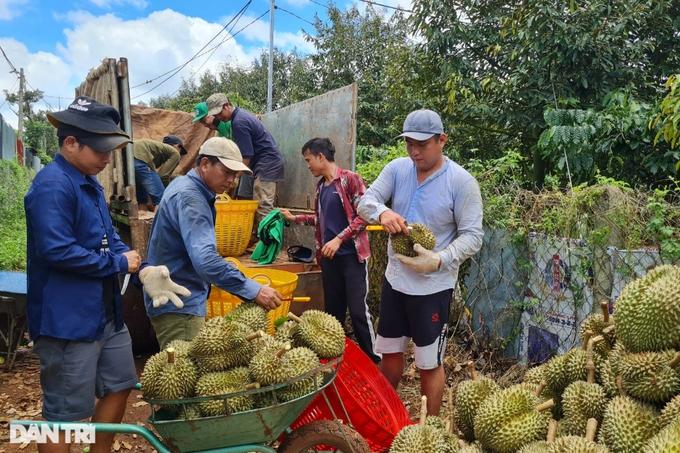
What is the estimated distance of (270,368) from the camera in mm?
1999

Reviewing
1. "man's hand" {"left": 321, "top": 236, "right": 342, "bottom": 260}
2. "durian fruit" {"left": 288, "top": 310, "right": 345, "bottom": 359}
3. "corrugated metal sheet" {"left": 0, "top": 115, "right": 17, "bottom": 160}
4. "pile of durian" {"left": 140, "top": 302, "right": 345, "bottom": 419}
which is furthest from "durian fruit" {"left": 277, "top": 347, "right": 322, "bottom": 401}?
"corrugated metal sheet" {"left": 0, "top": 115, "right": 17, "bottom": 160}

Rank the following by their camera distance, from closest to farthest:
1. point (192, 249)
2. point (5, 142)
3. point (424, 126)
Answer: point (192, 249) → point (424, 126) → point (5, 142)

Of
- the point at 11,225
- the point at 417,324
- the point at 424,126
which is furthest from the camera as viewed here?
the point at 11,225

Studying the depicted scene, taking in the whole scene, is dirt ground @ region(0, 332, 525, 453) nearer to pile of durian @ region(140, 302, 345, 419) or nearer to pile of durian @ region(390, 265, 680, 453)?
pile of durian @ region(140, 302, 345, 419)

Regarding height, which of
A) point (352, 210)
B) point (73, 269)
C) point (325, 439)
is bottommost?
point (325, 439)

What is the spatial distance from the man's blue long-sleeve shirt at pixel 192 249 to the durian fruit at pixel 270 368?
52cm

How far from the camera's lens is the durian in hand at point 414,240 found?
2.89m

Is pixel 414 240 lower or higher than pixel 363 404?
higher

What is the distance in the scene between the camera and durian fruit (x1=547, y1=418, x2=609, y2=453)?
4.69 feet

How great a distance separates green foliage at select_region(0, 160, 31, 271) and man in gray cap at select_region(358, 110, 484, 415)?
7117mm

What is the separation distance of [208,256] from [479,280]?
→ 293 centimetres

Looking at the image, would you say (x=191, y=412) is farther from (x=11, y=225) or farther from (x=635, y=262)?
(x=11, y=225)

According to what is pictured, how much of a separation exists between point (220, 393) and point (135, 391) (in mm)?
2821

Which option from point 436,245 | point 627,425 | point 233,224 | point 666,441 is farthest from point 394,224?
point 233,224
